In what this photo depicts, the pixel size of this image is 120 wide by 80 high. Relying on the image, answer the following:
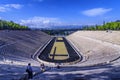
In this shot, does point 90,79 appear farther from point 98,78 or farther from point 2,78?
point 2,78

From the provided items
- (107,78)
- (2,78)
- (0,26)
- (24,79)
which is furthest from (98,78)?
(0,26)

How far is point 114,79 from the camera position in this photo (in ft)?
63.2

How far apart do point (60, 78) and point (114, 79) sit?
4473 mm

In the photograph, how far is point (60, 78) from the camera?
20.7 m

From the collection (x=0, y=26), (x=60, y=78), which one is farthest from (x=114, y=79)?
(x=0, y=26)

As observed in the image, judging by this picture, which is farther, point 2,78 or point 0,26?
point 0,26

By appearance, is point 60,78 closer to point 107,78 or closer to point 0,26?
point 107,78

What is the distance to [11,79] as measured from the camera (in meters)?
19.5

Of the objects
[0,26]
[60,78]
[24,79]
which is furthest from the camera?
[0,26]

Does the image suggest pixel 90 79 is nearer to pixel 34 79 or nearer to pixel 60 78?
pixel 60 78

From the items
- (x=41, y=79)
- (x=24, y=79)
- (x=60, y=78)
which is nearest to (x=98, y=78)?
(x=60, y=78)

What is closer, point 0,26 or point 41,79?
point 41,79

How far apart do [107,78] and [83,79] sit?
1968 millimetres

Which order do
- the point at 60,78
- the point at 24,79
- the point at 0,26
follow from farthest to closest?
the point at 0,26 < the point at 60,78 < the point at 24,79
